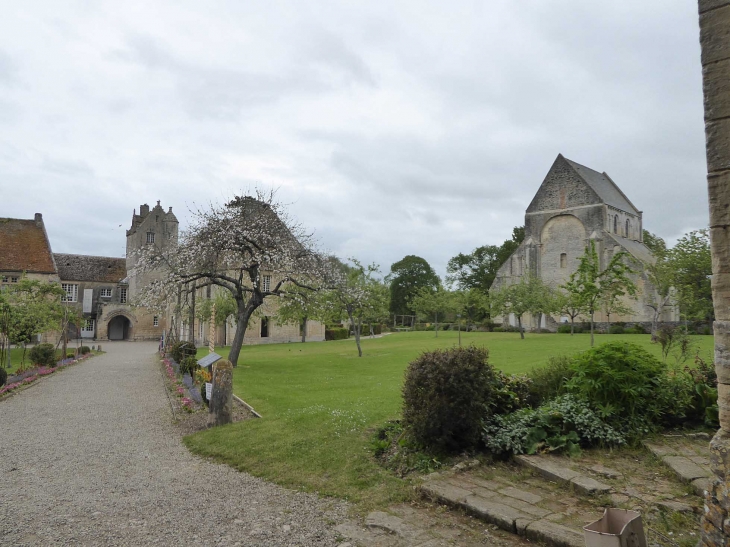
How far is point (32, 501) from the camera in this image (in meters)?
6.01

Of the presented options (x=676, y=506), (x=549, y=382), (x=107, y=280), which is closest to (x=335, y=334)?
(x=107, y=280)

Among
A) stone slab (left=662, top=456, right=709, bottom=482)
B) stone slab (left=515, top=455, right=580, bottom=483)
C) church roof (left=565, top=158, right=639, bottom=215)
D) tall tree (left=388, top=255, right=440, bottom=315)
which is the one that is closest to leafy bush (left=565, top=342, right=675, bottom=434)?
stone slab (left=662, top=456, right=709, bottom=482)

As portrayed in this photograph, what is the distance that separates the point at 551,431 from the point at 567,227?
162 ft

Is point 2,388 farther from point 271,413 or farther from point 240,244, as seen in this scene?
point 271,413

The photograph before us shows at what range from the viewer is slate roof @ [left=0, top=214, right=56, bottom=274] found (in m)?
45.4

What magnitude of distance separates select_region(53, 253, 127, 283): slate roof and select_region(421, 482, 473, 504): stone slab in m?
58.4

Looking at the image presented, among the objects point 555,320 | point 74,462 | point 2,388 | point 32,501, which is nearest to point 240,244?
point 2,388

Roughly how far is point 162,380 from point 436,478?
49.8ft

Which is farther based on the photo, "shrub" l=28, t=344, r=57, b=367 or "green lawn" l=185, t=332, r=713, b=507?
"shrub" l=28, t=344, r=57, b=367

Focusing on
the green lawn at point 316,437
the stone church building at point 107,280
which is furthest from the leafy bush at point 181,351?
the stone church building at point 107,280

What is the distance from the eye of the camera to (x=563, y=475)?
5.54 m

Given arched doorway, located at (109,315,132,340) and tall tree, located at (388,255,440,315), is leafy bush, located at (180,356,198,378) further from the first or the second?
tall tree, located at (388,255,440,315)

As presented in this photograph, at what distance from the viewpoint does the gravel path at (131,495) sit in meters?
4.97

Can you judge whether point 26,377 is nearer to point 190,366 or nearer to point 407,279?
point 190,366
